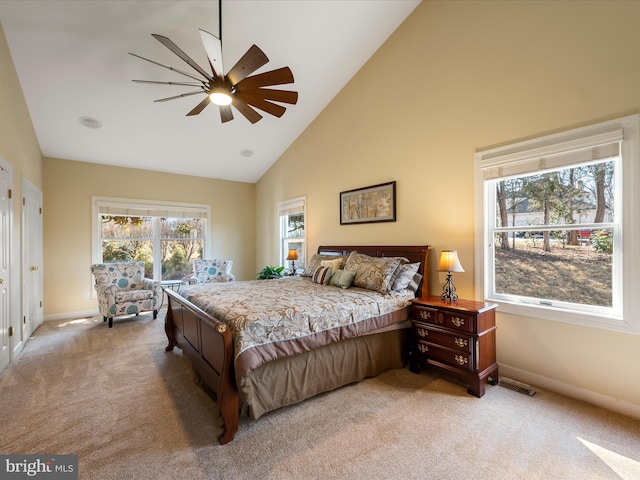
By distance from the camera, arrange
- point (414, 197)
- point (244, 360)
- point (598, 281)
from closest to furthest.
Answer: point (244, 360) → point (598, 281) → point (414, 197)

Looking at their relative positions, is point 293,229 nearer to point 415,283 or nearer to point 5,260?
point 415,283

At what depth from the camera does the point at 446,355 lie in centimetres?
273

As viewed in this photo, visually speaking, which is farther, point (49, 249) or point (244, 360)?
point (49, 249)

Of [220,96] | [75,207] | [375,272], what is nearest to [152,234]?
[75,207]

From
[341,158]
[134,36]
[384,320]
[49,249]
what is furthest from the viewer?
[49,249]

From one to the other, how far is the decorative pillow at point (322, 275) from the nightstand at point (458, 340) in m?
1.14

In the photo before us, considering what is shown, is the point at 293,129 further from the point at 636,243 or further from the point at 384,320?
the point at 636,243

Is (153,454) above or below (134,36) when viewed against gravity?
below

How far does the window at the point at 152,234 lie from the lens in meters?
5.57

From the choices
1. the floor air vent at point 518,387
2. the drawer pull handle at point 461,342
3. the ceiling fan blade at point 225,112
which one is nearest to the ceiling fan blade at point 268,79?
the ceiling fan blade at point 225,112

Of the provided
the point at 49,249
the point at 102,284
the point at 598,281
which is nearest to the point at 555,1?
the point at 598,281

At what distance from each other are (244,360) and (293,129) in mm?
4458

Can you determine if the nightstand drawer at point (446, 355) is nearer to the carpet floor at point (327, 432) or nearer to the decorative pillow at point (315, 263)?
the carpet floor at point (327, 432)

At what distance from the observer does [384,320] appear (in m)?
2.87
